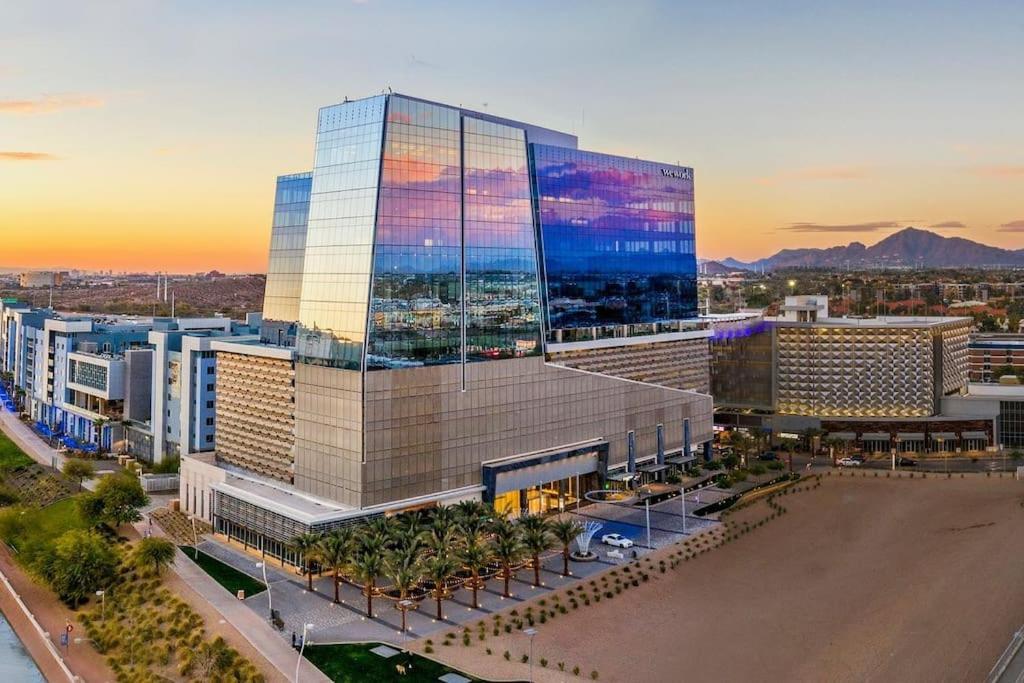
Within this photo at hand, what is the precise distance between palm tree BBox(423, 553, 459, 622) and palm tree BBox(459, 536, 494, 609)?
115cm

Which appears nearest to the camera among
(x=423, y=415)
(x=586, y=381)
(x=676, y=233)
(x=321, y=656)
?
(x=321, y=656)

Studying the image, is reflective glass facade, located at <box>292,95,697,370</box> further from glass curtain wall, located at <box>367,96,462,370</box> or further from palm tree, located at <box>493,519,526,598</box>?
palm tree, located at <box>493,519,526,598</box>

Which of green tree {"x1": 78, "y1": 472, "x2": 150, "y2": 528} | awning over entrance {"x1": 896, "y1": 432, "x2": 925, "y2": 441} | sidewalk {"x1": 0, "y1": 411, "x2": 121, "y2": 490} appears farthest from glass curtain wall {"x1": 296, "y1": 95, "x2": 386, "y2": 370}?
awning over entrance {"x1": 896, "y1": 432, "x2": 925, "y2": 441}

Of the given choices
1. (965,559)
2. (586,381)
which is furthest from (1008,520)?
(586,381)

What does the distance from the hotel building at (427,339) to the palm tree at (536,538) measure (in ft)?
Answer: 21.3

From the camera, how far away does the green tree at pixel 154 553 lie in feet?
195

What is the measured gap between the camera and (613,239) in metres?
92.7

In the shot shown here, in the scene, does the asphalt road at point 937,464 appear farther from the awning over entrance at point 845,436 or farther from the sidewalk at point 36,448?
the sidewalk at point 36,448

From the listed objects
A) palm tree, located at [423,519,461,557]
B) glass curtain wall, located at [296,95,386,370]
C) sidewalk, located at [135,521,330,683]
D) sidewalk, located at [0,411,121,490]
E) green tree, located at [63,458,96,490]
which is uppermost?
glass curtain wall, located at [296,95,386,370]

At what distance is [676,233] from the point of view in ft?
332

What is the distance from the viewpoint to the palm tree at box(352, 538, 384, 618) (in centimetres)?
5184

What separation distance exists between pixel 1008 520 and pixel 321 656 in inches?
2466

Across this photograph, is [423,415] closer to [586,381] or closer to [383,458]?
[383,458]

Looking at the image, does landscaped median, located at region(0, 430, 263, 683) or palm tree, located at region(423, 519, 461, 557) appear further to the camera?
palm tree, located at region(423, 519, 461, 557)
